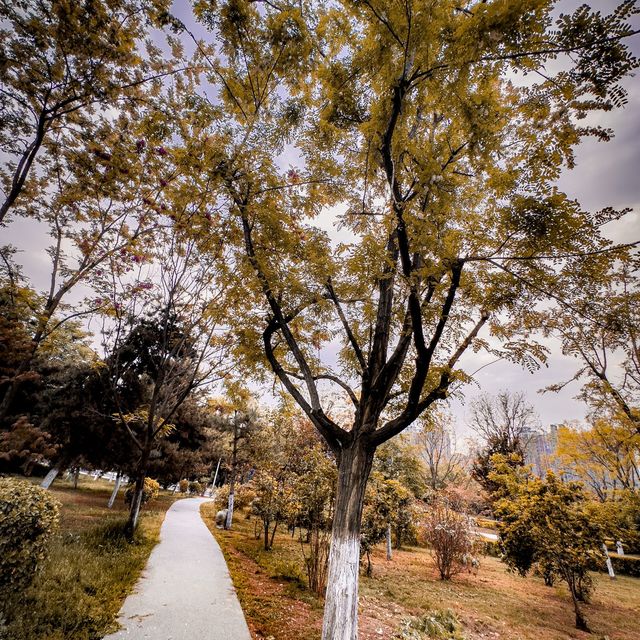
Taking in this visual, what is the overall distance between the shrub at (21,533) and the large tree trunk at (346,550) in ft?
12.6

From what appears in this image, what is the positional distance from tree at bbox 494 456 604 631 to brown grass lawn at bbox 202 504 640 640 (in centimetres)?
84

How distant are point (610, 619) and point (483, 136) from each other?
11.9 metres

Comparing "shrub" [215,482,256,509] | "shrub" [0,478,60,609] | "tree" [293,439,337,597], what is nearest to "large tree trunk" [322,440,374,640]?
"tree" [293,439,337,597]

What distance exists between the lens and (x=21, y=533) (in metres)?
3.92

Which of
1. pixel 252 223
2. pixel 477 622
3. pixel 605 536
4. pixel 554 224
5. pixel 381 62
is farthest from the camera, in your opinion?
pixel 605 536

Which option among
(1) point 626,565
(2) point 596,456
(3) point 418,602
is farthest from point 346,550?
(1) point 626,565

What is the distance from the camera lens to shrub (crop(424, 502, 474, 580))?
A: 400 inches

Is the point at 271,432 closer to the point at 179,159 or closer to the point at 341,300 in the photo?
the point at 341,300

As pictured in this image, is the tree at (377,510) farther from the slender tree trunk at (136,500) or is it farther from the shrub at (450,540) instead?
the slender tree trunk at (136,500)

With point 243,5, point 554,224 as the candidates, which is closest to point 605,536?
point 554,224

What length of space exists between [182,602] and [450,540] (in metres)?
8.91

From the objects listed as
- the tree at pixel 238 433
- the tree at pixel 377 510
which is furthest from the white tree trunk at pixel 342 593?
the tree at pixel 238 433

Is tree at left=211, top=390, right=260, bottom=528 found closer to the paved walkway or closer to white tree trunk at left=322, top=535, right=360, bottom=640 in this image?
the paved walkway

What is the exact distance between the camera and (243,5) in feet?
13.8
